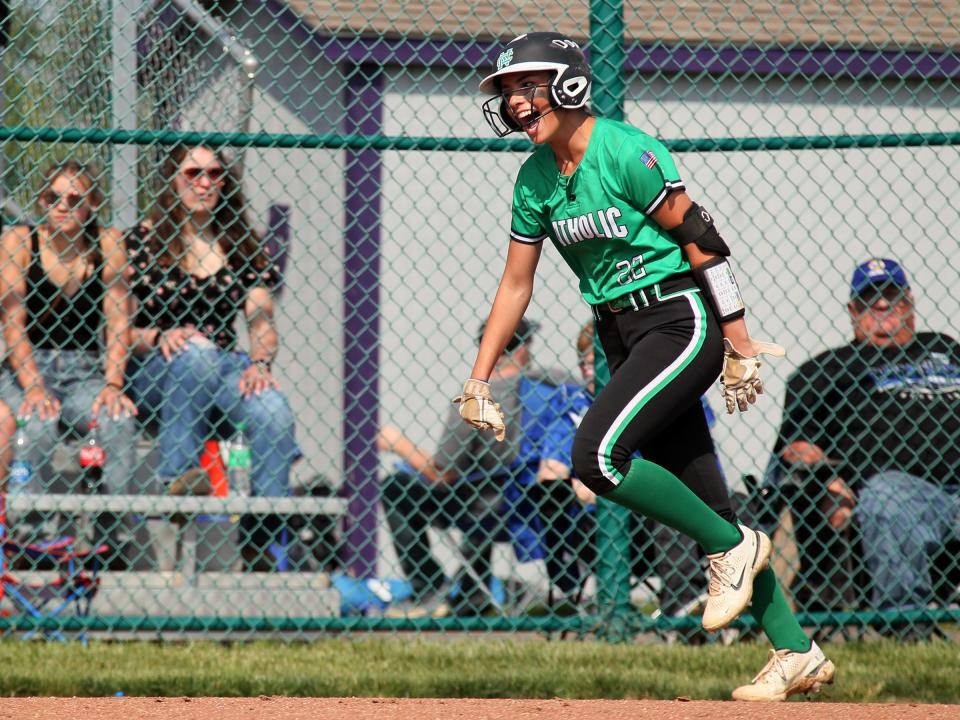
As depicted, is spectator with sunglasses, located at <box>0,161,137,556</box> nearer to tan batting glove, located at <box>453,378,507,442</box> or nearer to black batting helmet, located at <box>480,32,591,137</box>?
tan batting glove, located at <box>453,378,507,442</box>

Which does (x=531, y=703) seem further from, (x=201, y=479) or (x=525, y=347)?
(x=525, y=347)

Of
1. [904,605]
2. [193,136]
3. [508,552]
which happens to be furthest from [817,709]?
[508,552]

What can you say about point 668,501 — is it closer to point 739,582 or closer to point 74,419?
point 739,582

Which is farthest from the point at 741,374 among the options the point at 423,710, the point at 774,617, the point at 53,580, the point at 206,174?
the point at 53,580

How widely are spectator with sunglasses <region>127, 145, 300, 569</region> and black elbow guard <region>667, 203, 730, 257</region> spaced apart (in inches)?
93.0

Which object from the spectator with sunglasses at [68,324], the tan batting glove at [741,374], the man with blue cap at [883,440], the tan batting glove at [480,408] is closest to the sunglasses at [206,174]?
the spectator with sunglasses at [68,324]

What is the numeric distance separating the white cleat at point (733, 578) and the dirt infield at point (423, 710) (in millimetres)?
286

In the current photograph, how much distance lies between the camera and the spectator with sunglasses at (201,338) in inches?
206

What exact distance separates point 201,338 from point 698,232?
256 centimetres

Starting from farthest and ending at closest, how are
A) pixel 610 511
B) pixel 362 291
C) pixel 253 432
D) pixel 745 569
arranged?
pixel 362 291 < pixel 253 432 < pixel 610 511 < pixel 745 569

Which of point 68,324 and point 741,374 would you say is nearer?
point 741,374

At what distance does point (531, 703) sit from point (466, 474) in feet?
5.63

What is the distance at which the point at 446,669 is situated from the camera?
4.56 meters

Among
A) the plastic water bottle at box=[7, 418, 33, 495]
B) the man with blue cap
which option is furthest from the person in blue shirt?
the plastic water bottle at box=[7, 418, 33, 495]
